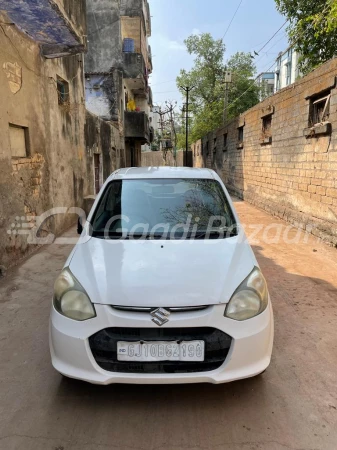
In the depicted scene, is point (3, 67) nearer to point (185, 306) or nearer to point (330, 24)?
point (185, 306)

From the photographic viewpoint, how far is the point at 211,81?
111ft

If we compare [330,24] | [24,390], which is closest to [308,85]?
[330,24]

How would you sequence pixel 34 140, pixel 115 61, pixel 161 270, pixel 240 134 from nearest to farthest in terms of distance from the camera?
pixel 161 270, pixel 34 140, pixel 240 134, pixel 115 61

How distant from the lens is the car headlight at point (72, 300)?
2080mm

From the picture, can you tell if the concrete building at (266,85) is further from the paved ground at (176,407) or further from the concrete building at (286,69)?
the paved ground at (176,407)

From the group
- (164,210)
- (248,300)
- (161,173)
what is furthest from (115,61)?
(248,300)

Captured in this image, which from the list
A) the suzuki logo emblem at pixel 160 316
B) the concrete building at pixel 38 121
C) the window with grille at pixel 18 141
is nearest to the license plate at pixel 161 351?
the suzuki logo emblem at pixel 160 316

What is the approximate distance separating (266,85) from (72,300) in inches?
1613

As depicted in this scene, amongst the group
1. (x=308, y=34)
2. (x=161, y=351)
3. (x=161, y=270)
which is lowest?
(x=161, y=351)

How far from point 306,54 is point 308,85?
5.27 meters

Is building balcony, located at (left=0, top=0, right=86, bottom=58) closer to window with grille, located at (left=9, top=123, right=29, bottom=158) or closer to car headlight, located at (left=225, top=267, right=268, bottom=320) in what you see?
window with grille, located at (left=9, top=123, right=29, bottom=158)

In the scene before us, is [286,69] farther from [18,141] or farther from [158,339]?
[158,339]

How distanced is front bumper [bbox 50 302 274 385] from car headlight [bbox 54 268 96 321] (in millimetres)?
44

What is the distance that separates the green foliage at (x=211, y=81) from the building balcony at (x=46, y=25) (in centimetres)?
2678
